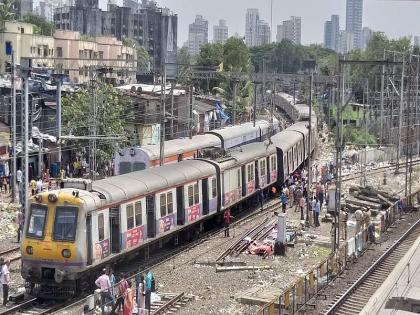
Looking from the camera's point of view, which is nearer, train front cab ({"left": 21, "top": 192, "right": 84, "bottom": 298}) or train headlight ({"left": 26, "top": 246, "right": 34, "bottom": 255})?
train front cab ({"left": 21, "top": 192, "right": 84, "bottom": 298})

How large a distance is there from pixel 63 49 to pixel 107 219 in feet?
198

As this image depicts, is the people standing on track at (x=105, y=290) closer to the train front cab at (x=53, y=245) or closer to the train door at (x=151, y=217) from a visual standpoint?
the train front cab at (x=53, y=245)

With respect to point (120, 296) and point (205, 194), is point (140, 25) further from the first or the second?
point (120, 296)

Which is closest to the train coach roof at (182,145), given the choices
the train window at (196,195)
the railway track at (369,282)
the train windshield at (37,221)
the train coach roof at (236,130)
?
the train coach roof at (236,130)

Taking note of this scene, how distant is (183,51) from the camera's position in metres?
159

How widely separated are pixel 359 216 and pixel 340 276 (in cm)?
541

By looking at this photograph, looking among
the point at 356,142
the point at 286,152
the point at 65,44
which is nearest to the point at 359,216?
the point at 286,152

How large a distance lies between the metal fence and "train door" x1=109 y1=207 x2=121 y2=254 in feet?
15.3

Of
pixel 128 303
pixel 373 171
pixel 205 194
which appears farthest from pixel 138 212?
pixel 373 171

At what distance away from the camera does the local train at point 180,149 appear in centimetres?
2889

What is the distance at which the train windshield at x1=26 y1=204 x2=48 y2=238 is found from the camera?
17984 millimetres

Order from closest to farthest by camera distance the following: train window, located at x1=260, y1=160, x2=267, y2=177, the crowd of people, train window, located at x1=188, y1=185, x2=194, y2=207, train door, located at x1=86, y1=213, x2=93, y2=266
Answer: the crowd of people, train door, located at x1=86, y1=213, x2=93, y2=266, train window, located at x1=188, y1=185, x2=194, y2=207, train window, located at x1=260, y1=160, x2=267, y2=177

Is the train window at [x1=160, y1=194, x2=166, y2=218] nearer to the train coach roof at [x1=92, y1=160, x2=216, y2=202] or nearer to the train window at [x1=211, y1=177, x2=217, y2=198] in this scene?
the train coach roof at [x1=92, y1=160, x2=216, y2=202]

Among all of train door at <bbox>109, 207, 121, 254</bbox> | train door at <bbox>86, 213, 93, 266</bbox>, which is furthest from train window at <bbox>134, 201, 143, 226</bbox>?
train door at <bbox>86, 213, 93, 266</bbox>
